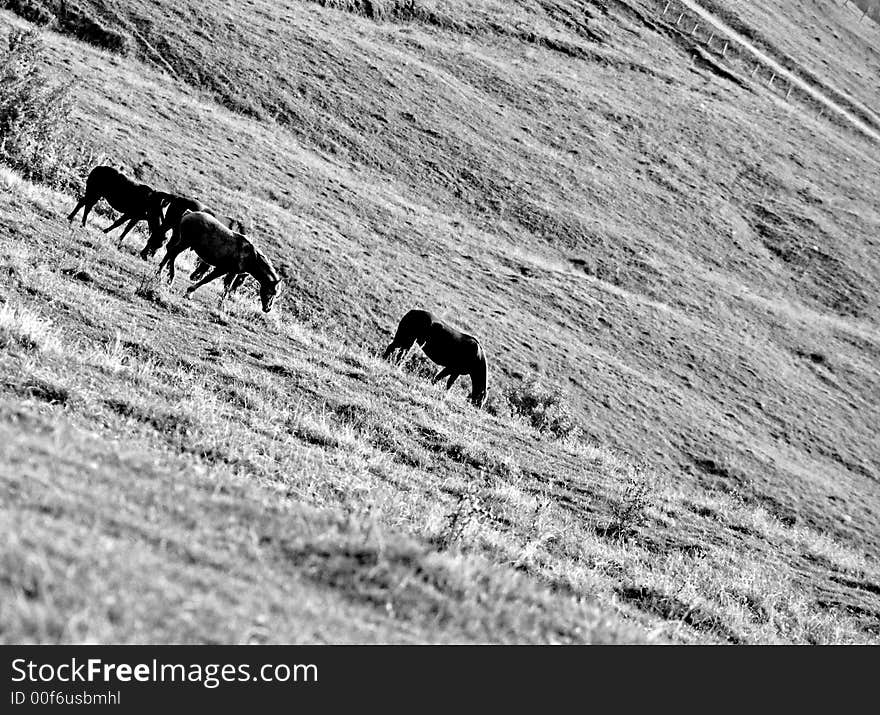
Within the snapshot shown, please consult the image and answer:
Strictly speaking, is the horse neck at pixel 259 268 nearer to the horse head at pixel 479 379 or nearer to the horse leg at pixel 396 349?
the horse leg at pixel 396 349

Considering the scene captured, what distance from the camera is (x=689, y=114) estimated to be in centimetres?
7812

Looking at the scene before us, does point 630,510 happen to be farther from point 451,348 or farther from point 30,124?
point 30,124

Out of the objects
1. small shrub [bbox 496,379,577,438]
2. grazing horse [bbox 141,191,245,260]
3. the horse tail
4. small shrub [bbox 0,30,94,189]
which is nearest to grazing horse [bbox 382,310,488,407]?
the horse tail

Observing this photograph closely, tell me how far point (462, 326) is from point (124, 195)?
1619cm

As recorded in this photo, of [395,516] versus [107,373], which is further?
[107,373]

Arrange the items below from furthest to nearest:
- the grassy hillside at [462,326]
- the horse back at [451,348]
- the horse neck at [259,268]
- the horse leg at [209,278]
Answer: the horse back at [451,348] → the horse neck at [259,268] → the horse leg at [209,278] → the grassy hillside at [462,326]

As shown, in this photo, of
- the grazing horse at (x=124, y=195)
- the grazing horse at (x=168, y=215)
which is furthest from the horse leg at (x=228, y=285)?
the grazing horse at (x=124, y=195)

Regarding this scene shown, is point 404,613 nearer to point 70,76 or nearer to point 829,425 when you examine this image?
point 70,76

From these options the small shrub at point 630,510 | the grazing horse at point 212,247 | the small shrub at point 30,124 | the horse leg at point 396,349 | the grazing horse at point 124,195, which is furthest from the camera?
the small shrub at point 30,124

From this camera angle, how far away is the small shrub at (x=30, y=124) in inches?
1007

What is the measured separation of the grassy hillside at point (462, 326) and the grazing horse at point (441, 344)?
2995 millimetres
